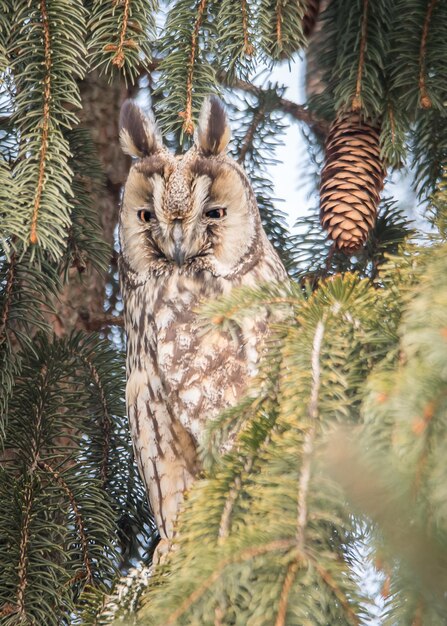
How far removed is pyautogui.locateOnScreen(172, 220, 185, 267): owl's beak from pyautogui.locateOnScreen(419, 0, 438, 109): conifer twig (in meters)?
0.64

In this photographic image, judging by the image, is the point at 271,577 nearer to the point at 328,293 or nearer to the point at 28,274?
the point at 328,293

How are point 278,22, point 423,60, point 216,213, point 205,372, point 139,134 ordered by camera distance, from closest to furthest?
1. point 278,22
2. point 423,60
3. point 205,372
4. point 216,213
5. point 139,134

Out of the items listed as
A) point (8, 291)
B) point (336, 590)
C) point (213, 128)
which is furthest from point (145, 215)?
point (336, 590)

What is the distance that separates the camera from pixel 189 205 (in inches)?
80.2

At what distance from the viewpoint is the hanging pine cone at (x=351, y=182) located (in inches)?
79.4

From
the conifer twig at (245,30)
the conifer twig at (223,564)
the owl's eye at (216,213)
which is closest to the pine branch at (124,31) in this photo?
the conifer twig at (245,30)

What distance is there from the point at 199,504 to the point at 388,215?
4.84 ft

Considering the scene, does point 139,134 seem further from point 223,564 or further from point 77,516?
point 223,564

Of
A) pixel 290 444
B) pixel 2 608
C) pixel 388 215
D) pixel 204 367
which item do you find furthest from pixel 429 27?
pixel 2 608

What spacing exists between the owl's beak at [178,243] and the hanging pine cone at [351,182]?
1.16ft

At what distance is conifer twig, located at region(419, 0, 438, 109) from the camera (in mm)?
1880

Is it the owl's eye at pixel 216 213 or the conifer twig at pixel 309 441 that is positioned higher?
the owl's eye at pixel 216 213

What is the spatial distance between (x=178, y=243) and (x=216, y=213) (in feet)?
0.48

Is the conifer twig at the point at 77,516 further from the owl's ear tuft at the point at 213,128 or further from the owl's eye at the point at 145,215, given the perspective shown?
the owl's ear tuft at the point at 213,128
